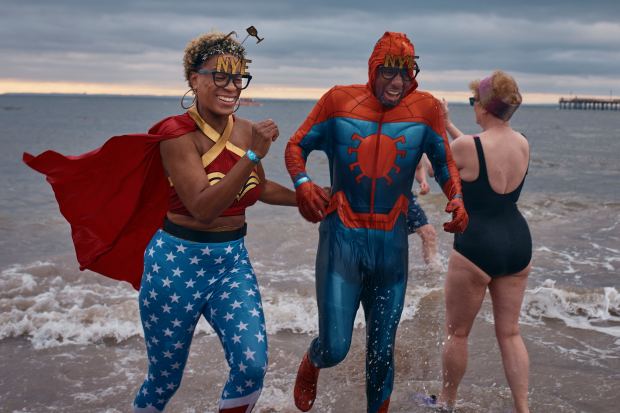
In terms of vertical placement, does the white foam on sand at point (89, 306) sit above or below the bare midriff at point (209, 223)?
below

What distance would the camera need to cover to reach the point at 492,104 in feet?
15.4

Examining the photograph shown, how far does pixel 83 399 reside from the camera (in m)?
5.98

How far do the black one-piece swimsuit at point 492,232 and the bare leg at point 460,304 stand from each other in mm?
80

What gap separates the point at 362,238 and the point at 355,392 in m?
2.20

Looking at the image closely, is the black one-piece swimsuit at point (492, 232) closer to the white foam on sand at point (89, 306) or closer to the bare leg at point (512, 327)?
the bare leg at point (512, 327)

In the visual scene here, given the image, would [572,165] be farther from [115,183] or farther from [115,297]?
[115,183]

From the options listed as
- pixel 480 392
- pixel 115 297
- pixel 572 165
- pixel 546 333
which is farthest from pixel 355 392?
pixel 572 165

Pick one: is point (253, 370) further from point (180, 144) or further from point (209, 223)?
point (180, 144)

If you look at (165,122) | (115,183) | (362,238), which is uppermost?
(165,122)

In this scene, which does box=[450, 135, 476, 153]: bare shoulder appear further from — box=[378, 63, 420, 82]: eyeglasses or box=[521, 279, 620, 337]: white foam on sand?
box=[521, 279, 620, 337]: white foam on sand

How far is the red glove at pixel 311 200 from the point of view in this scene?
4.09 metres

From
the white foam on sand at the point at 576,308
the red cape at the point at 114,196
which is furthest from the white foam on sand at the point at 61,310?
the white foam on sand at the point at 576,308

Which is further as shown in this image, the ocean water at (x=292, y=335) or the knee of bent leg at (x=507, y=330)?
the ocean water at (x=292, y=335)

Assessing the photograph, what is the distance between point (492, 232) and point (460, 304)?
568 mm
